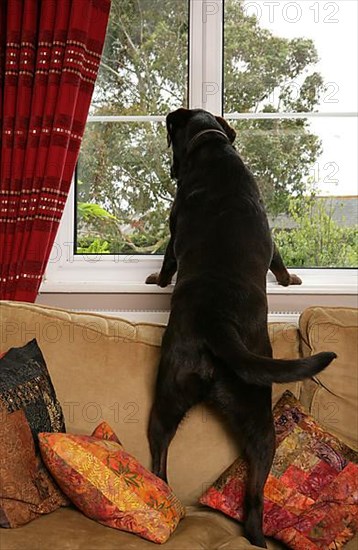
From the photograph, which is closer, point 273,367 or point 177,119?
point 273,367

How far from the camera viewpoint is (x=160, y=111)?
126 inches

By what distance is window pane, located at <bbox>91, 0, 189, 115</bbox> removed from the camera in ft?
10.4

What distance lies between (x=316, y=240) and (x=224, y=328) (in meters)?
1.26

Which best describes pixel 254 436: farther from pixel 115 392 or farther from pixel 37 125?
pixel 37 125

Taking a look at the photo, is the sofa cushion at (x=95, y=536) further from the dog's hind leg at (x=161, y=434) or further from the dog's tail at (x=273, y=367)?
the dog's tail at (x=273, y=367)

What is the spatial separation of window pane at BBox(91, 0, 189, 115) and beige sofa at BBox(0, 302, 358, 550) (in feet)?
3.69

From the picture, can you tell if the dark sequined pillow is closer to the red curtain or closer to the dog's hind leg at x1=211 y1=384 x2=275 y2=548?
the dog's hind leg at x1=211 y1=384 x2=275 y2=548

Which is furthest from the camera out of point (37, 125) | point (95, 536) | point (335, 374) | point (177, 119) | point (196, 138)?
point (37, 125)

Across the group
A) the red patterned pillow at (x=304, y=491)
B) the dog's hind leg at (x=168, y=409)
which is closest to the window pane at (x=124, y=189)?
the dog's hind leg at (x=168, y=409)

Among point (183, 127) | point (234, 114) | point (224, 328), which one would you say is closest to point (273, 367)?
point (224, 328)

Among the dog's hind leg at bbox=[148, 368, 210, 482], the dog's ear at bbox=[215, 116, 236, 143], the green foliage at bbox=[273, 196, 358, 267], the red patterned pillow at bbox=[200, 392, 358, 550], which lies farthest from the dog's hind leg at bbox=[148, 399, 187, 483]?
the green foliage at bbox=[273, 196, 358, 267]

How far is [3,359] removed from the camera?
2078 mm

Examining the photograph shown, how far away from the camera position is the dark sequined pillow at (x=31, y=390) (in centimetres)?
196

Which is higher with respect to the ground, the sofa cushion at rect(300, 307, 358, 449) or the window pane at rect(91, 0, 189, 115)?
the window pane at rect(91, 0, 189, 115)
